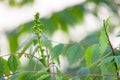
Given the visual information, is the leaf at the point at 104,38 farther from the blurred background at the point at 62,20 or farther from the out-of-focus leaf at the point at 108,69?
the blurred background at the point at 62,20

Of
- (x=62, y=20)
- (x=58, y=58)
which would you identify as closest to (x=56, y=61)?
(x=58, y=58)

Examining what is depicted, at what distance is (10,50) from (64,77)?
4.61 feet

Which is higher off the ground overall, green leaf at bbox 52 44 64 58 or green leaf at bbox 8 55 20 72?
green leaf at bbox 52 44 64 58

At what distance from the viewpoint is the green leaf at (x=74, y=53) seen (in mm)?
826

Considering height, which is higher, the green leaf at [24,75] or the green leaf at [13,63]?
→ the green leaf at [13,63]

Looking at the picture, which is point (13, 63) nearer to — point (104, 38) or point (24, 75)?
point (24, 75)

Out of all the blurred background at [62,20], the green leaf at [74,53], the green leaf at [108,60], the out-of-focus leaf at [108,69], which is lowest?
the out-of-focus leaf at [108,69]

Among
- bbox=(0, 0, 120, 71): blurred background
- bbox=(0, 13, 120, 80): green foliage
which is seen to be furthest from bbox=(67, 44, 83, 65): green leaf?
bbox=(0, 0, 120, 71): blurred background

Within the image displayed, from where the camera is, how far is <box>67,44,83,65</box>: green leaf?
0.83 m

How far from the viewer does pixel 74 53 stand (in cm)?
83

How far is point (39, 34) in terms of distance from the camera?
749mm

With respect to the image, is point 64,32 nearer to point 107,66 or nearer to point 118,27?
point 118,27

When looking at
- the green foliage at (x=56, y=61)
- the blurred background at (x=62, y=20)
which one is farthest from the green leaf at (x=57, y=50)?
the blurred background at (x=62, y=20)

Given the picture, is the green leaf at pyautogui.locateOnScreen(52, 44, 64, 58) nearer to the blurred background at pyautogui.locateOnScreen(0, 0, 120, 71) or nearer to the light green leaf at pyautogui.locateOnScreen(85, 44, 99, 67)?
the light green leaf at pyautogui.locateOnScreen(85, 44, 99, 67)
